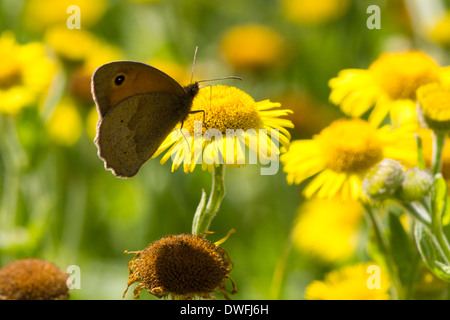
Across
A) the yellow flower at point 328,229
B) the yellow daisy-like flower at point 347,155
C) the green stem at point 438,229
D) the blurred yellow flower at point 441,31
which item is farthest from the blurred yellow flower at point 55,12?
the green stem at point 438,229

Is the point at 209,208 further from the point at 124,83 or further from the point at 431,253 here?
the point at 431,253

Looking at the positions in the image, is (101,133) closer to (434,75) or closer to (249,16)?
(434,75)

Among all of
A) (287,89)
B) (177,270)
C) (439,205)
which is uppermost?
(287,89)

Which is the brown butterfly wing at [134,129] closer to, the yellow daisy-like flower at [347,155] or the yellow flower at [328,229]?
the yellow daisy-like flower at [347,155]

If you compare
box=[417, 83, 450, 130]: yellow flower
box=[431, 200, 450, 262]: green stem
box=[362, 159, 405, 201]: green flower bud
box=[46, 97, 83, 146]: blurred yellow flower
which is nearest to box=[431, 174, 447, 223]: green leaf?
box=[431, 200, 450, 262]: green stem

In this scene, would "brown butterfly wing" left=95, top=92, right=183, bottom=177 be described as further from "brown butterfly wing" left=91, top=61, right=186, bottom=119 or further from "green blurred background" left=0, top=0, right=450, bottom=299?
"green blurred background" left=0, top=0, right=450, bottom=299
